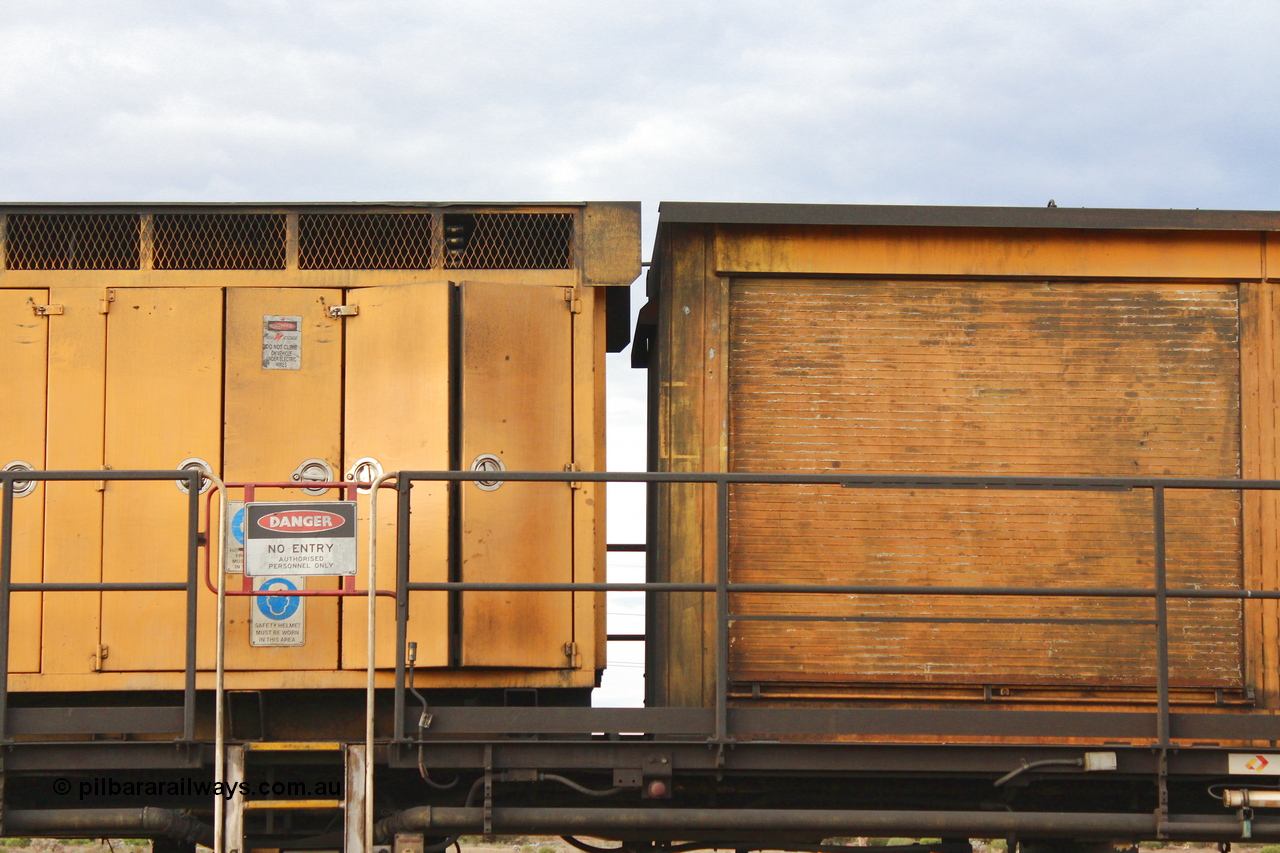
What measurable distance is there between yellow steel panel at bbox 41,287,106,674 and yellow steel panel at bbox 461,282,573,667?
1856mm

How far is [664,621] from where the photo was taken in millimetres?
5738

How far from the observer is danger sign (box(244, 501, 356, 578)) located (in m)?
4.80

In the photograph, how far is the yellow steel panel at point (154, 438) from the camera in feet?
17.7

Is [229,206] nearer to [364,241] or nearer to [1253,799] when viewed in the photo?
[364,241]

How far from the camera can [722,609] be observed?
4.74 metres

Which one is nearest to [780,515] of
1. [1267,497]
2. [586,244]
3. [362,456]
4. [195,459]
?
[586,244]

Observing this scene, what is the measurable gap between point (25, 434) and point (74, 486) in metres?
0.37

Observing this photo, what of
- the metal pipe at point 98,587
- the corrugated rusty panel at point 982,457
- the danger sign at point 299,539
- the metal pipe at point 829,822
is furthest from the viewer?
the corrugated rusty panel at point 982,457

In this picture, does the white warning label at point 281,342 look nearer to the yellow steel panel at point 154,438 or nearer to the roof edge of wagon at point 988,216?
the yellow steel panel at point 154,438

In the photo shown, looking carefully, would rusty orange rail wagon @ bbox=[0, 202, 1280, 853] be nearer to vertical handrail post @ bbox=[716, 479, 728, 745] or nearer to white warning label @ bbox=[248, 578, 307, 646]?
white warning label @ bbox=[248, 578, 307, 646]

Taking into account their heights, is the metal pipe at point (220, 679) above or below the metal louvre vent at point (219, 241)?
below

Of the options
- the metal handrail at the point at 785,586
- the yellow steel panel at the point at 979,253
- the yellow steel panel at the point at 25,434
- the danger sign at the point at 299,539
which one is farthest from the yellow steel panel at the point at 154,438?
the yellow steel panel at the point at 979,253

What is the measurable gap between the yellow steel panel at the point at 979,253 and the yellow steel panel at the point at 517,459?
109cm

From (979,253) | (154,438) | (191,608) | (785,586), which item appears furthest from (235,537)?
(979,253)
